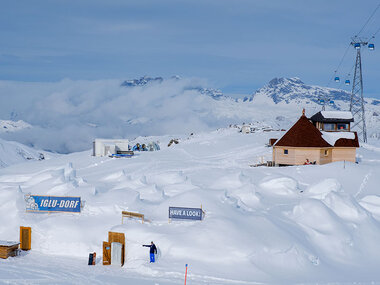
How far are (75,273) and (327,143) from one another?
30920 mm

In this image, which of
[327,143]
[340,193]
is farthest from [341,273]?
[327,143]

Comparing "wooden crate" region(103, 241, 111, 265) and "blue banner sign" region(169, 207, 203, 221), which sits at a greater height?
"blue banner sign" region(169, 207, 203, 221)

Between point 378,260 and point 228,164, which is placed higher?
point 228,164

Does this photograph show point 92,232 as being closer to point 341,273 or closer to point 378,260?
point 341,273

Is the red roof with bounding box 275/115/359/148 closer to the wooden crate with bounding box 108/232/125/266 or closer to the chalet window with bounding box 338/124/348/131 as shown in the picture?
the chalet window with bounding box 338/124/348/131

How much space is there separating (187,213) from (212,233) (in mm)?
2149

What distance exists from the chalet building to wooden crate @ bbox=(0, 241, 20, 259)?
91.5ft

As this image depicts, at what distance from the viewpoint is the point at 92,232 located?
22891 millimetres

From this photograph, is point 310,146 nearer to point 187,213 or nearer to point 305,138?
point 305,138

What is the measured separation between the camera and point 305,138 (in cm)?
4131

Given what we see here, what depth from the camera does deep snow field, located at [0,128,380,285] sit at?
62.2ft

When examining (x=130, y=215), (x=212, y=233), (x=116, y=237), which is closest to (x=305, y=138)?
(x=212, y=233)

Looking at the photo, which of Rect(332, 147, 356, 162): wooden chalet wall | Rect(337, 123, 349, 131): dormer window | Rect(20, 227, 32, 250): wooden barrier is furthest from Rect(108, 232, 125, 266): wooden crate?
Rect(337, 123, 349, 131): dormer window

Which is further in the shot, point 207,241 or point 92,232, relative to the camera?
point 92,232
